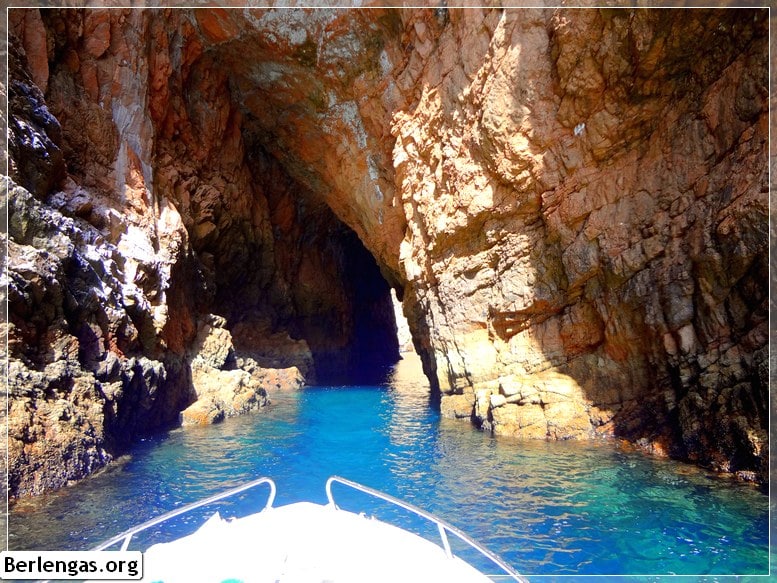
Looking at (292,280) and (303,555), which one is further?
(292,280)

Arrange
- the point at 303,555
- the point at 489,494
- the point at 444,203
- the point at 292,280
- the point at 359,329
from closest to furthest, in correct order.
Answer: the point at 303,555 → the point at 489,494 → the point at 444,203 → the point at 292,280 → the point at 359,329

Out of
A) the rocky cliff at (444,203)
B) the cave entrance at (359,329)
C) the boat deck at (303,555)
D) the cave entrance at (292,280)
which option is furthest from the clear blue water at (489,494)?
the cave entrance at (359,329)

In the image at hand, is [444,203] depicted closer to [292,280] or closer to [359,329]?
[292,280]

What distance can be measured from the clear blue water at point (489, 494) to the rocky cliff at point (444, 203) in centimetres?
98

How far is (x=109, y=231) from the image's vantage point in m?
14.1

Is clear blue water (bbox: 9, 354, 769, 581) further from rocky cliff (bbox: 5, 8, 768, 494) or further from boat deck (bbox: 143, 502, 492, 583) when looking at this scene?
boat deck (bbox: 143, 502, 492, 583)

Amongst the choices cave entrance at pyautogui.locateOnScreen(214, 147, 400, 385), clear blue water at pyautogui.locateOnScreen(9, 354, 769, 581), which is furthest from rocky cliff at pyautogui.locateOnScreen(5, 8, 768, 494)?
cave entrance at pyautogui.locateOnScreen(214, 147, 400, 385)

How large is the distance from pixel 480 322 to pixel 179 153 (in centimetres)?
1207

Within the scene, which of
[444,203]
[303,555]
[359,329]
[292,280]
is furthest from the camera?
[359,329]

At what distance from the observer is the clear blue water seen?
705 cm

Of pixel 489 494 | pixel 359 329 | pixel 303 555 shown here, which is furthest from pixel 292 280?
pixel 303 555

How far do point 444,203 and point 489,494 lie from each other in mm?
8836

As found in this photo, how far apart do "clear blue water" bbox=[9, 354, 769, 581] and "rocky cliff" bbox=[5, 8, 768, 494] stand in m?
0.98

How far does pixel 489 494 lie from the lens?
9305 mm
